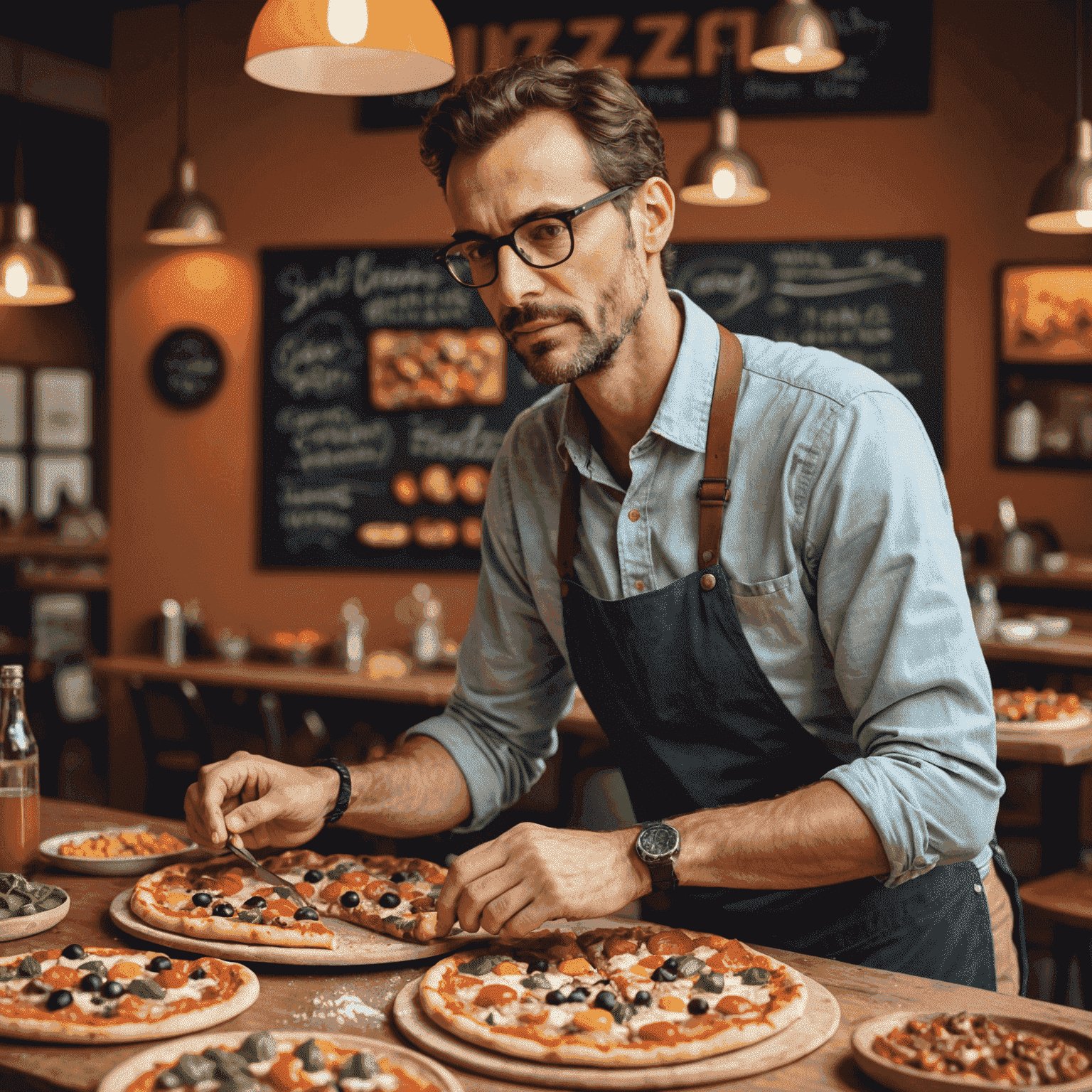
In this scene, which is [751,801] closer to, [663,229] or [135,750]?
[663,229]

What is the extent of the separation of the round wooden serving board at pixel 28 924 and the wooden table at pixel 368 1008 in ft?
0.04

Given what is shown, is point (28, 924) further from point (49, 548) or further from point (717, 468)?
point (49, 548)

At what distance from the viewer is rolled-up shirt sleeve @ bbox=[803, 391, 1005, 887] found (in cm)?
145

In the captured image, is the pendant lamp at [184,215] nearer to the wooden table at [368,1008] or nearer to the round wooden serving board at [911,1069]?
the wooden table at [368,1008]

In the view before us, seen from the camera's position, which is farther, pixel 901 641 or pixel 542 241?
pixel 542 241

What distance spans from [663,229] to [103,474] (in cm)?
1018

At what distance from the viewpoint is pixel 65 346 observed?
10719 millimetres

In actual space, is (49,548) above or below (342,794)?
above

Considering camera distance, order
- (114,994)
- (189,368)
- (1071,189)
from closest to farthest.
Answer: (114,994) → (1071,189) → (189,368)

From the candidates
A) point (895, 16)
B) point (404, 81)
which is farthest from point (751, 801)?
point (895, 16)

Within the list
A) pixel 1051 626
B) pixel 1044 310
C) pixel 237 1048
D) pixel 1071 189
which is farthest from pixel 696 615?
pixel 1044 310

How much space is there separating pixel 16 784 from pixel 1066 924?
270 cm

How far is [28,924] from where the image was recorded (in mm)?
1624

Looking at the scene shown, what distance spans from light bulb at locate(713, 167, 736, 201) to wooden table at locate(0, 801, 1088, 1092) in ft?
12.0
